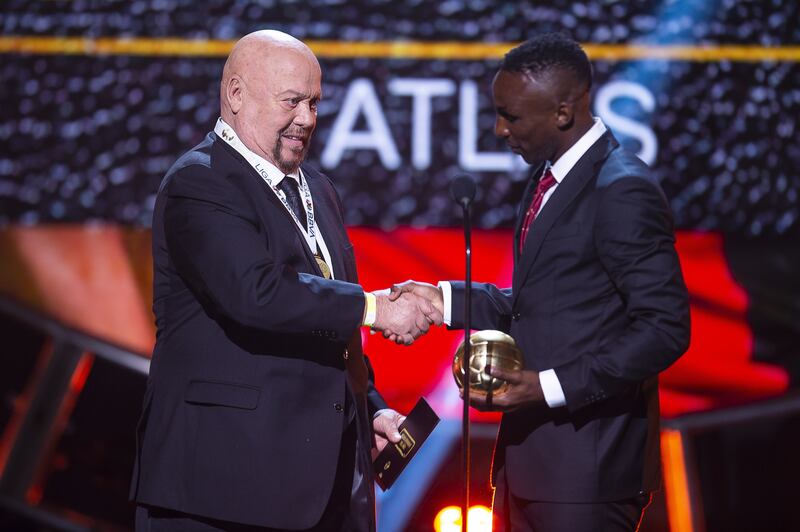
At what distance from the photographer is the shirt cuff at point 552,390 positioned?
1.87m

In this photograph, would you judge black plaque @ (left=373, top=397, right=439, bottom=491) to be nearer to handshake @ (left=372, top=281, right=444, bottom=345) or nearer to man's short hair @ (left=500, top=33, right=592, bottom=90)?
handshake @ (left=372, top=281, right=444, bottom=345)

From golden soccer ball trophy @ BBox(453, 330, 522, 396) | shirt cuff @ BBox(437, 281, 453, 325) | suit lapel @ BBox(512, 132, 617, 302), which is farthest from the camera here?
shirt cuff @ BBox(437, 281, 453, 325)

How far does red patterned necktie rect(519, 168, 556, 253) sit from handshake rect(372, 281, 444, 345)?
235 millimetres

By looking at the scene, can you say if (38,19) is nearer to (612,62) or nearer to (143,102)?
(143,102)

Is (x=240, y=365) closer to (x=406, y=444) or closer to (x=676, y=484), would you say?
(x=406, y=444)

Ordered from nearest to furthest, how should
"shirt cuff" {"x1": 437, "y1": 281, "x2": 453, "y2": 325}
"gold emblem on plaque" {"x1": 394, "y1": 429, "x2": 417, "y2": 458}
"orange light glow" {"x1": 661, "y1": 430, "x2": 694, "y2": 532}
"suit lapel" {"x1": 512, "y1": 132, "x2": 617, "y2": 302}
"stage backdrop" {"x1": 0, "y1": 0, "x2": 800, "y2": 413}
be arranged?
"suit lapel" {"x1": 512, "y1": 132, "x2": 617, "y2": 302}, "gold emblem on plaque" {"x1": 394, "y1": 429, "x2": 417, "y2": 458}, "shirt cuff" {"x1": 437, "y1": 281, "x2": 453, "y2": 325}, "orange light glow" {"x1": 661, "y1": 430, "x2": 694, "y2": 532}, "stage backdrop" {"x1": 0, "y1": 0, "x2": 800, "y2": 413}

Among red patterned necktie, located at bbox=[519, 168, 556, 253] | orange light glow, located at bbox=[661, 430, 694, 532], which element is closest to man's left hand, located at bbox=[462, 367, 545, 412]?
red patterned necktie, located at bbox=[519, 168, 556, 253]

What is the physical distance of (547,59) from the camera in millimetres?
2014

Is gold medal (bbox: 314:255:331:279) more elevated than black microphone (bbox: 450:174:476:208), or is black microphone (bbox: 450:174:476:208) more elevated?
black microphone (bbox: 450:174:476:208)

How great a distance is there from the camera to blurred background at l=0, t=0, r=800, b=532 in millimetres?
3666

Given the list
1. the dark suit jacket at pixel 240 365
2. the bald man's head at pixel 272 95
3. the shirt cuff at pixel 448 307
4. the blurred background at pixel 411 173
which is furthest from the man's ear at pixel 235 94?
the blurred background at pixel 411 173

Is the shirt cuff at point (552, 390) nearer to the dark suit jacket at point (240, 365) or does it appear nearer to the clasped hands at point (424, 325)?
the clasped hands at point (424, 325)

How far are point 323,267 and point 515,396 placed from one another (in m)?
0.48

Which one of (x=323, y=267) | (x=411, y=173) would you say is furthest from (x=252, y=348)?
(x=411, y=173)
